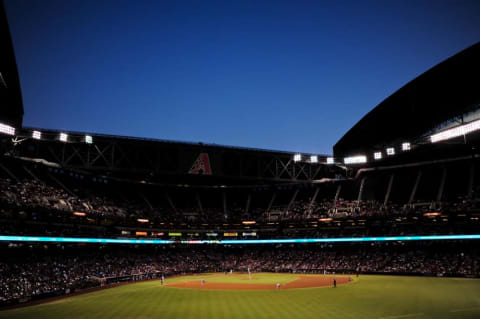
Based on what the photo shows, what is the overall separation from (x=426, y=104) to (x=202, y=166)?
44.4 meters

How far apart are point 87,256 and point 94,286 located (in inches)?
481

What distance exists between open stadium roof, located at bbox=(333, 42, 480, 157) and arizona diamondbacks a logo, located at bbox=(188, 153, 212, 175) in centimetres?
3577

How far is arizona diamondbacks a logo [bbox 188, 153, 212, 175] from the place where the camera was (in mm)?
68688

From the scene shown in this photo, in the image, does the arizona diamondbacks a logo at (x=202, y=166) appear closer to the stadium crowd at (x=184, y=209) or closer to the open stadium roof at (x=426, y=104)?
the stadium crowd at (x=184, y=209)

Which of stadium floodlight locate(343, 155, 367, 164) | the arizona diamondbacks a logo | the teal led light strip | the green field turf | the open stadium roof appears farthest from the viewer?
the arizona diamondbacks a logo

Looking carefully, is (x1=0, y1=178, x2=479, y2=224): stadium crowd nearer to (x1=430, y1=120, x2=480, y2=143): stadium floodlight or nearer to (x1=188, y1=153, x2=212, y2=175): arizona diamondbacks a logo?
(x1=188, y1=153, x2=212, y2=175): arizona diamondbacks a logo

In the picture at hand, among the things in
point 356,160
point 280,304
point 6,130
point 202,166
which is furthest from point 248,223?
point 6,130

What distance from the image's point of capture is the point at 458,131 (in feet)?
88.4

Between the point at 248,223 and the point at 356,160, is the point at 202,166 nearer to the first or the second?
the point at 248,223

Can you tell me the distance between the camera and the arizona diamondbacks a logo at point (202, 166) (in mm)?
68688

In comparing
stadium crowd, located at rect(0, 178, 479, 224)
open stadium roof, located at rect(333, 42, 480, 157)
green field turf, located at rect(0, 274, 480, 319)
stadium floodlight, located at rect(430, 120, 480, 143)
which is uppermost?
open stadium roof, located at rect(333, 42, 480, 157)

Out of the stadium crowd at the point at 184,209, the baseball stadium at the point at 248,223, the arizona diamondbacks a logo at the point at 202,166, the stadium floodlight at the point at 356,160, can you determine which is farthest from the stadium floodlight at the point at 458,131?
the arizona diamondbacks a logo at the point at 202,166

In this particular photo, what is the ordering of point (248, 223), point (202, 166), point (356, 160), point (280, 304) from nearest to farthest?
point (280, 304)
point (356, 160)
point (202, 166)
point (248, 223)

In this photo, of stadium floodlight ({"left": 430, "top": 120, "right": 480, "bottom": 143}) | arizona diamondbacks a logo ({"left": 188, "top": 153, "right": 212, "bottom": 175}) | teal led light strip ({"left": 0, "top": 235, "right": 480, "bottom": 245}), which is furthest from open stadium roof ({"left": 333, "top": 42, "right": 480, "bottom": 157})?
arizona diamondbacks a logo ({"left": 188, "top": 153, "right": 212, "bottom": 175})
